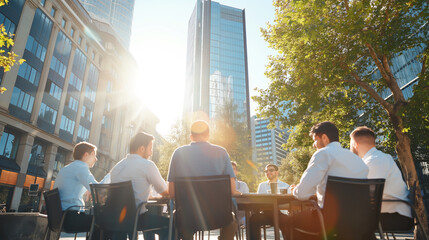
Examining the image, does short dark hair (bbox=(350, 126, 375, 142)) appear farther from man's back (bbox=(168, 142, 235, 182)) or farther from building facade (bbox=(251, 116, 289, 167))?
building facade (bbox=(251, 116, 289, 167))

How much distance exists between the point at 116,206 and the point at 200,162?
3.66 feet

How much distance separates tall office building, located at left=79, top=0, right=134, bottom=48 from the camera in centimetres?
10844

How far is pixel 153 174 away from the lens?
3.42 metres

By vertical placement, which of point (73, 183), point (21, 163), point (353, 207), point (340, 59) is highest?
point (340, 59)

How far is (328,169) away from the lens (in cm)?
275

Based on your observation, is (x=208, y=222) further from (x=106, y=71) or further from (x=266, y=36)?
(x=106, y=71)

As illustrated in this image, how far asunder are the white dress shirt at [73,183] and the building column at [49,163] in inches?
1029

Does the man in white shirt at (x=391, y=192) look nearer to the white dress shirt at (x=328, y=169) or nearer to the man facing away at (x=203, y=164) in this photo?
the white dress shirt at (x=328, y=169)

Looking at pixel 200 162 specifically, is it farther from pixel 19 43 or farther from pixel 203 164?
pixel 19 43

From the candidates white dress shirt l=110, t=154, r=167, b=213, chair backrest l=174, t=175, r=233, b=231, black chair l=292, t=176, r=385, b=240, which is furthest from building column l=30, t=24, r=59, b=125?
black chair l=292, t=176, r=385, b=240

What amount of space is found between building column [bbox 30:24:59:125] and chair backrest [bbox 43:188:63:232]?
2449cm

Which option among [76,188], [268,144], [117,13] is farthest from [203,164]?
[268,144]

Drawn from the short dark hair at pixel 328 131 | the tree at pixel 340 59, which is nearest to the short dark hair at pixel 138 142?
the short dark hair at pixel 328 131

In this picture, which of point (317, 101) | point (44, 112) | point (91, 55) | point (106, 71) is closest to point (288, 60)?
point (317, 101)
